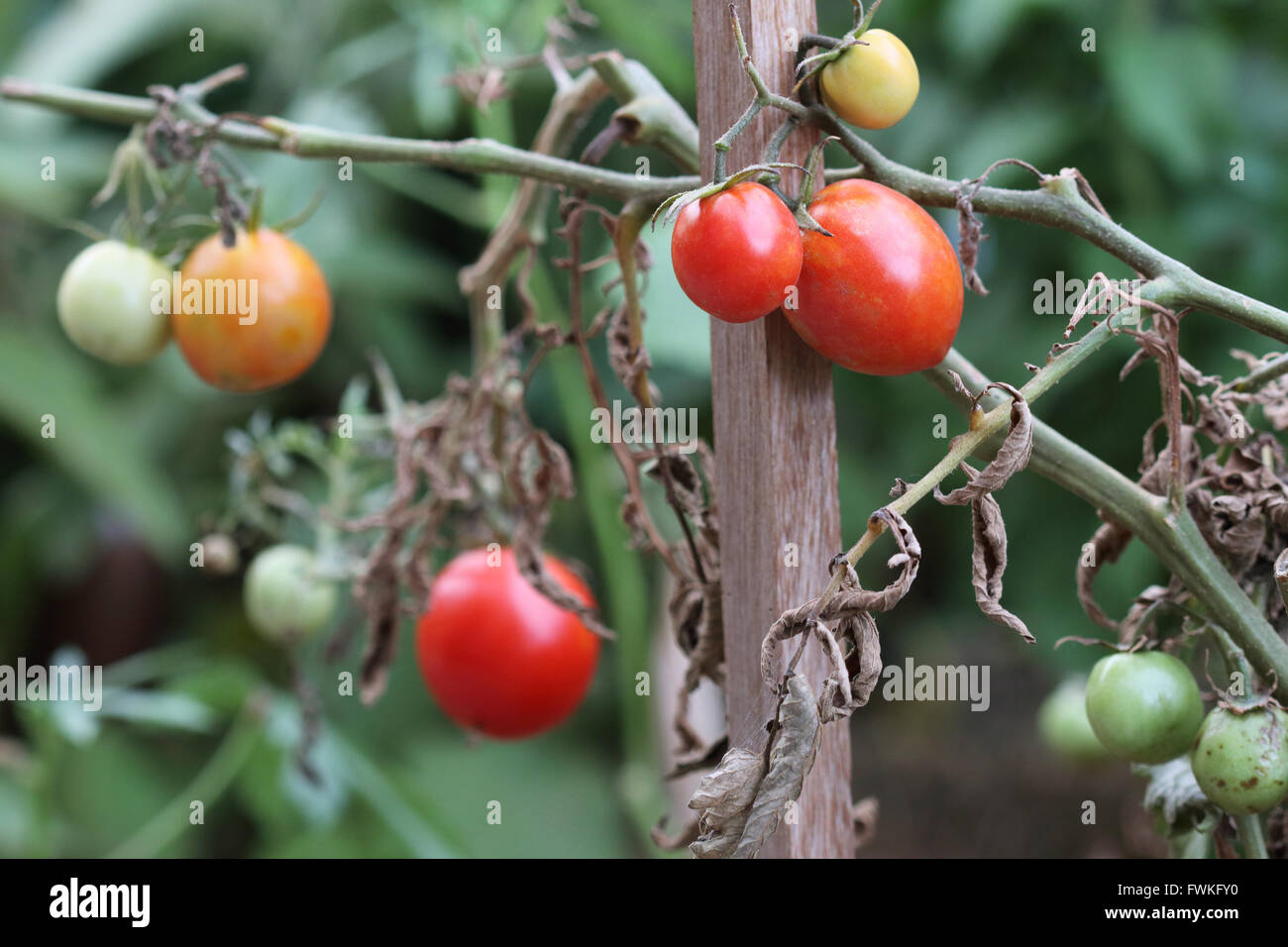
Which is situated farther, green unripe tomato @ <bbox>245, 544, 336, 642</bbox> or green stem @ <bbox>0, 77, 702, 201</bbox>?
green unripe tomato @ <bbox>245, 544, 336, 642</bbox>

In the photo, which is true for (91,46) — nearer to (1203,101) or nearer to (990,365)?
(990,365)

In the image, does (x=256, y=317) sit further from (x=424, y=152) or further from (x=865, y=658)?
(x=865, y=658)

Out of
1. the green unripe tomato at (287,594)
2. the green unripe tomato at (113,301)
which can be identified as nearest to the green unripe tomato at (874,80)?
the green unripe tomato at (113,301)

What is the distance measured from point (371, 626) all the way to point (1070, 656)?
0.80 meters

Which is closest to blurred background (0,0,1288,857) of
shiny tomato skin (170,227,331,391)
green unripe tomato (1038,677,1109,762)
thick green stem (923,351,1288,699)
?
green unripe tomato (1038,677,1109,762)

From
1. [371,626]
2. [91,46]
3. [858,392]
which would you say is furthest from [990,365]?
[91,46]

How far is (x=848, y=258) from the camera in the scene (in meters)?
0.35

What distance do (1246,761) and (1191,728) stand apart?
0.03 m

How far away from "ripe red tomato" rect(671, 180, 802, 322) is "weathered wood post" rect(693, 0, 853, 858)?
5 centimetres

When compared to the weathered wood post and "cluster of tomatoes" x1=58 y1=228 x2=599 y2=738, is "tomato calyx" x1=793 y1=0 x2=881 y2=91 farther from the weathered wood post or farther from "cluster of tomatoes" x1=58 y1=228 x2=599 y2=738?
"cluster of tomatoes" x1=58 y1=228 x2=599 y2=738

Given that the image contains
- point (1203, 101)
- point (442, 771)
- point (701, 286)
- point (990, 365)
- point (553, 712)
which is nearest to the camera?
point (701, 286)

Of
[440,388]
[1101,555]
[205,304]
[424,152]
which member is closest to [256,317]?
[205,304]

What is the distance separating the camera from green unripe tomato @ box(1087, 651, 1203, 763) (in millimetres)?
379

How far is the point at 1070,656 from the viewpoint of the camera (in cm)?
113
